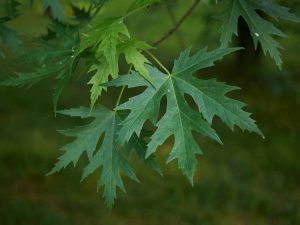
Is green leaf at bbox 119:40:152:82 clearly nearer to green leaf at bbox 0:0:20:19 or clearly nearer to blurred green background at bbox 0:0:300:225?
green leaf at bbox 0:0:20:19

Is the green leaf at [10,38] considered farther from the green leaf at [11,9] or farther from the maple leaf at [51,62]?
the maple leaf at [51,62]

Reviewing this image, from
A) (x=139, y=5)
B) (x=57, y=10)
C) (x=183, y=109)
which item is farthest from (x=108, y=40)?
(x=57, y=10)

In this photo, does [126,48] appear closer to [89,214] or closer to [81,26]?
[81,26]

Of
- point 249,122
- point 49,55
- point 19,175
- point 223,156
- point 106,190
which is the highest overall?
point 49,55

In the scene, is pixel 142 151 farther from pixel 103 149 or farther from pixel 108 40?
pixel 108 40

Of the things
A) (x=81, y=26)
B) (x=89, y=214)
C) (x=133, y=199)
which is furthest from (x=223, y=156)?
(x=81, y=26)

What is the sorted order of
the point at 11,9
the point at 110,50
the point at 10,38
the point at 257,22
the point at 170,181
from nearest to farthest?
the point at 110,50 → the point at 257,22 → the point at 11,9 → the point at 10,38 → the point at 170,181

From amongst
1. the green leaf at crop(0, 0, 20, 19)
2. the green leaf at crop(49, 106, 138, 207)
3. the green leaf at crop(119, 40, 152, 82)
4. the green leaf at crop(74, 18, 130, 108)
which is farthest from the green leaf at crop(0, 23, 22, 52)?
the green leaf at crop(119, 40, 152, 82)
